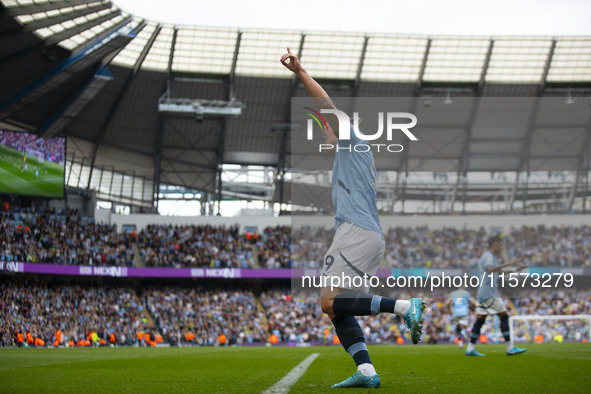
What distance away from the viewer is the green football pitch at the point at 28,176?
38.8 m

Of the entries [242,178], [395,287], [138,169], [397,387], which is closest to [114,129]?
[138,169]

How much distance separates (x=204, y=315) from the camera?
129 ft

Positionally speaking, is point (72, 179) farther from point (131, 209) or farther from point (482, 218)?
point (482, 218)

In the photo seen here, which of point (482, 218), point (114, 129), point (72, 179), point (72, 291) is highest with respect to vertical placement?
point (114, 129)

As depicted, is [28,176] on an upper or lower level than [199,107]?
lower

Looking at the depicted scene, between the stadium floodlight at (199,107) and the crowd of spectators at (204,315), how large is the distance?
36.9 feet

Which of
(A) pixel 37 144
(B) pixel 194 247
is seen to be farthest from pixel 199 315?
(A) pixel 37 144

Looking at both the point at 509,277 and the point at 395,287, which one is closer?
the point at 509,277

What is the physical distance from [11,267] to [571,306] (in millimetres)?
28717

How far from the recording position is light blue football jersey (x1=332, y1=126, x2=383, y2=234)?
6.56m

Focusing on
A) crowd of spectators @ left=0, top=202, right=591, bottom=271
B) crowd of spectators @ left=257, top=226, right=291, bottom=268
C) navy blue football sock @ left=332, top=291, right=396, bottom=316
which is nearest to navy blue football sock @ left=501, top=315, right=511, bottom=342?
navy blue football sock @ left=332, top=291, right=396, bottom=316

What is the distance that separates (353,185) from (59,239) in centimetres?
3747

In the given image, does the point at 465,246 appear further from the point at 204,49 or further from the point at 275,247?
the point at 204,49

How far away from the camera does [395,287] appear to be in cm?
3172
